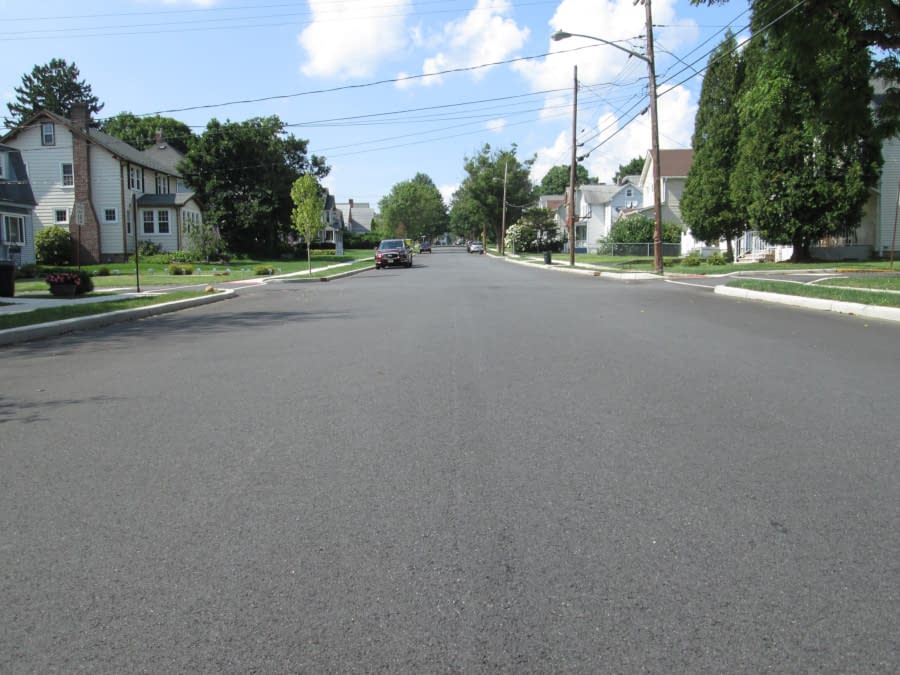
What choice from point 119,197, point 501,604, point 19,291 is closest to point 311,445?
point 501,604

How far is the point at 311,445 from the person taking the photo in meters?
5.87

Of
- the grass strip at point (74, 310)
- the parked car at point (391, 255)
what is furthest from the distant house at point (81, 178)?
the grass strip at point (74, 310)

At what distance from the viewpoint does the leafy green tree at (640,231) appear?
5528 centimetres

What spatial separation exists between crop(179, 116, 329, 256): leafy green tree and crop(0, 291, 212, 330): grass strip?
129 feet

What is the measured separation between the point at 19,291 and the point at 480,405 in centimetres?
2240

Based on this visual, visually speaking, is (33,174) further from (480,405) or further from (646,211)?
(480,405)

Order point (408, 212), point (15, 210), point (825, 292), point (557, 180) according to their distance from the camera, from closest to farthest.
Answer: point (825, 292)
point (15, 210)
point (408, 212)
point (557, 180)

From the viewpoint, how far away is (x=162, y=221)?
52656 millimetres

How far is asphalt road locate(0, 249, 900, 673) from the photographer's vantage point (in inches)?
120

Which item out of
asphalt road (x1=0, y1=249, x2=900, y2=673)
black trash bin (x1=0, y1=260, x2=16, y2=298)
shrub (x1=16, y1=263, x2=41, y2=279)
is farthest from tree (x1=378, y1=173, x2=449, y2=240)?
asphalt road (x1=0, y1=249, x2=900, y2=673)

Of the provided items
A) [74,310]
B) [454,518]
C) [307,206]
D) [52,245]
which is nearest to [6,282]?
[74,310]

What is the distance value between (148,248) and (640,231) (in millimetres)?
35100

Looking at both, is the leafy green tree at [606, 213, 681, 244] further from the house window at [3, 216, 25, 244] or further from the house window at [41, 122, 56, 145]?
the house window at [41, 122, 56, 145]

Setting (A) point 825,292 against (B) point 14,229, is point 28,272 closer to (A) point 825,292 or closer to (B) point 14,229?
(B) point 14,229
